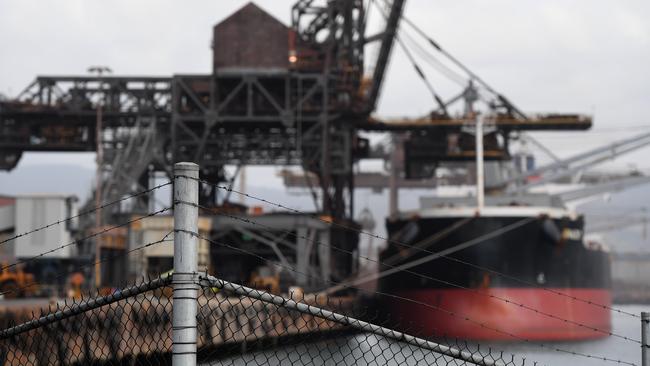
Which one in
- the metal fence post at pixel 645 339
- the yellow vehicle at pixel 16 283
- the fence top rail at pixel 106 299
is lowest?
the yellow vehicle at pixel 16 283

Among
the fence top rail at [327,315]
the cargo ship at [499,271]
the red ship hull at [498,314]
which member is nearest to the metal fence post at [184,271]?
the fence top rail at [327,315]

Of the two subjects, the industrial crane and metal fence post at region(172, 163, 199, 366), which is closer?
metal fence post at region(172, 163, 199, 366)

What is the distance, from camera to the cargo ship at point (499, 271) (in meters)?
57.8

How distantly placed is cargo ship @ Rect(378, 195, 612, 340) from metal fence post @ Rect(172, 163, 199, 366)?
1877 inches

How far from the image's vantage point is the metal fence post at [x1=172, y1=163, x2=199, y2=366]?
862 cm

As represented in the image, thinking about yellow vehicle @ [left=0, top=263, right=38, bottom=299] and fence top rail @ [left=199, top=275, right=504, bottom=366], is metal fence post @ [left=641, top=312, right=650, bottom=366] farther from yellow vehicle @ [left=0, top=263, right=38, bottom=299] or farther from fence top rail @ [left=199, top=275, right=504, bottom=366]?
yellow vehicle @ [left=0, top=263, right=38, bottom=299]

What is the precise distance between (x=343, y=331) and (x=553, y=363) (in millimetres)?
17272

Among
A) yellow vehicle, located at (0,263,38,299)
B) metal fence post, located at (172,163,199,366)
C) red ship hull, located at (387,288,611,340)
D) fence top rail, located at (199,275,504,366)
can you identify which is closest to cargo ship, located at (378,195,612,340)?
red ship hull, located at (387,288,611,340)

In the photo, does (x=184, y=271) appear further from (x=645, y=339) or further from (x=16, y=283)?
(x=16, y=283)

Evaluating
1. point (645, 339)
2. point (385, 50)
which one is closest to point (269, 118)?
point (385, 50)

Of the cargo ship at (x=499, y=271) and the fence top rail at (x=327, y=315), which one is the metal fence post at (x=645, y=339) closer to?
the fence top rail at (x=327, y=315)

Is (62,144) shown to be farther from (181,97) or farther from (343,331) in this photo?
(343,331)

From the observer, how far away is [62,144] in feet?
253

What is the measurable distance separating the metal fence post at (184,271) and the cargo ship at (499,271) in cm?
4769
